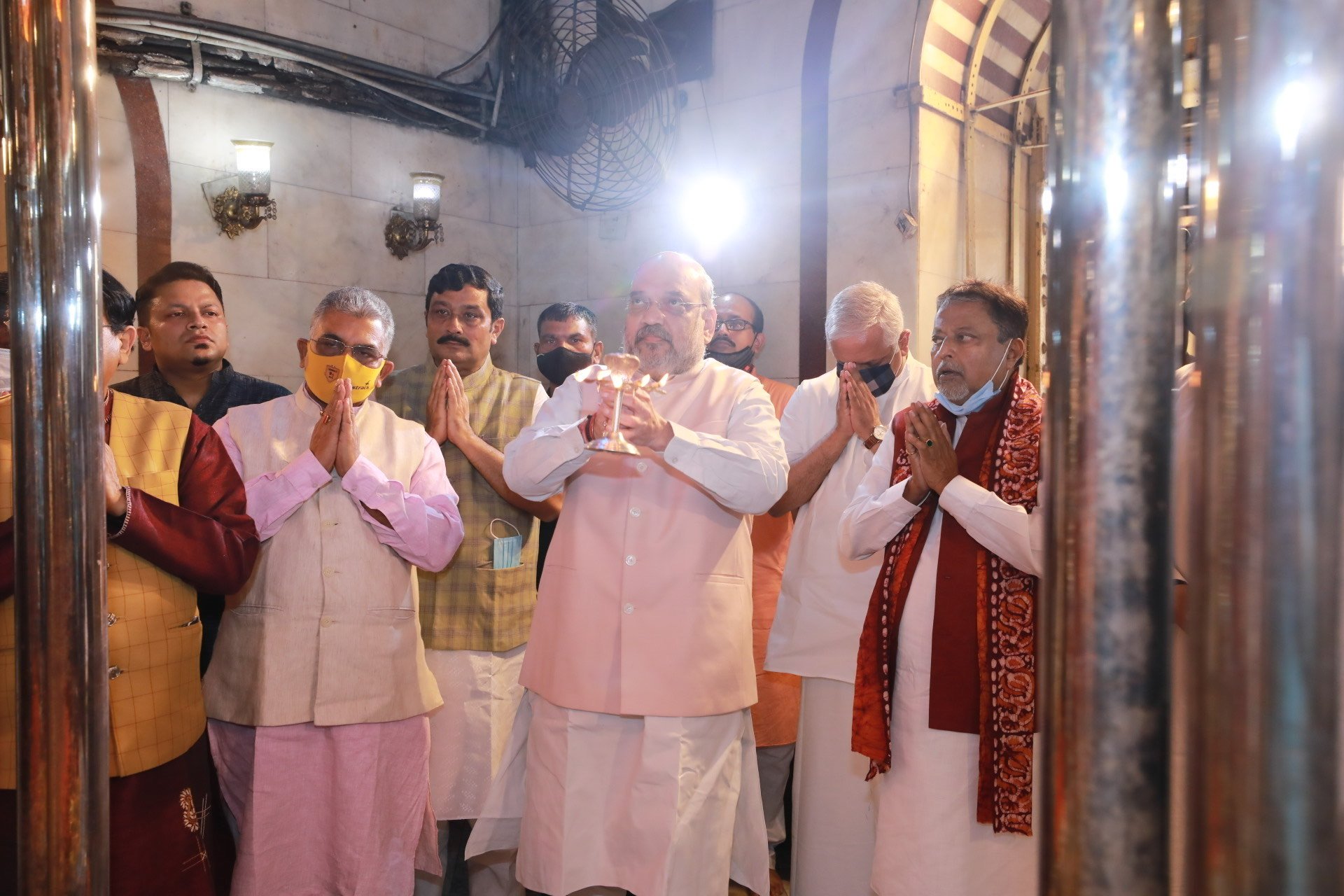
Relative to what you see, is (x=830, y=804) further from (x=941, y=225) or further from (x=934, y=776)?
(x=941, y=225)

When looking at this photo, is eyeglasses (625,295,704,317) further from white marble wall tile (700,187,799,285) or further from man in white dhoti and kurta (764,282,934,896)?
white marble wall tile (700,187,799,285)

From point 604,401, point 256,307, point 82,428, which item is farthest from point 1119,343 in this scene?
point 256,307

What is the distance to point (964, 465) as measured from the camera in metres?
3.05

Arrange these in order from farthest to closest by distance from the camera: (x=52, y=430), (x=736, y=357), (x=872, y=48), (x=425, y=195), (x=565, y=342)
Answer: (x=425, y=195), (x=872, y=48), (x=736, y=357), (x=565, y=342), (x=52, y=430)

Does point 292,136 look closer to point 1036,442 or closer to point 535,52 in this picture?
point 535,52

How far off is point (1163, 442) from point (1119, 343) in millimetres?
37

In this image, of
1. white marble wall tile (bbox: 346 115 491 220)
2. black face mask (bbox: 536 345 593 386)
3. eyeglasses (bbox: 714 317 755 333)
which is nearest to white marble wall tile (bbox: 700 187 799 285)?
eyeglasses (bbox: 714 317 755 333)

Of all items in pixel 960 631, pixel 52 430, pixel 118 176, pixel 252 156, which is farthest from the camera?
pixel 252 156

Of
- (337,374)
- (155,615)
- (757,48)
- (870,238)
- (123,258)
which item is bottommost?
(155,615)

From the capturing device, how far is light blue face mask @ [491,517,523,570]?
3945mm

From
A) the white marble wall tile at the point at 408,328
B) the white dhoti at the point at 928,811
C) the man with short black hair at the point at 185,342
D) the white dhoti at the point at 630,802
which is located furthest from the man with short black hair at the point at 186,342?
the white dhoti at the point at 928,811

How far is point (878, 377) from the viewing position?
13.6ft

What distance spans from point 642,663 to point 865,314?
1.73 meters

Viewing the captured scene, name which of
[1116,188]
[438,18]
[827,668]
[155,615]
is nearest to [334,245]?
[438,18]
